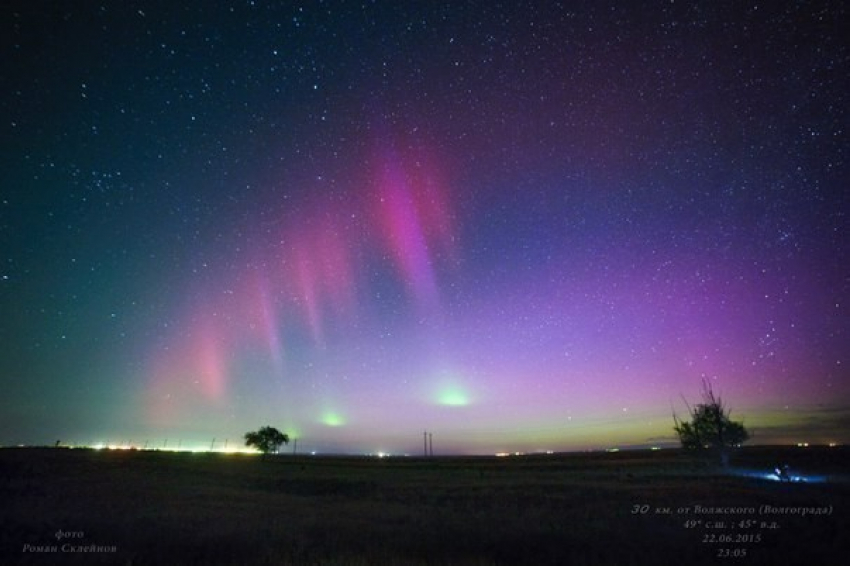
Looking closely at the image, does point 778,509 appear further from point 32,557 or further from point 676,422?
point 676,422

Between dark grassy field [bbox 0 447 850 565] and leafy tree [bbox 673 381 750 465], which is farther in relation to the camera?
leafy tree [bbox 673 381 750 465]

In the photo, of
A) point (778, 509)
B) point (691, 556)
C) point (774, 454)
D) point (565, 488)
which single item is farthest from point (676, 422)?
point (691, 556)

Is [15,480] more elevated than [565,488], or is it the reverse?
[15,480]

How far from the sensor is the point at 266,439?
117m

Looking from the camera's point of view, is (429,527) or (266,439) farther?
(266,439)

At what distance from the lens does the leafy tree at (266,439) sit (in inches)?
4569

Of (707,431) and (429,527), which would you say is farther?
(707,431)

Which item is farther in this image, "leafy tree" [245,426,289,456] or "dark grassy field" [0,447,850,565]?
"leafy tree" [245,426,289,456]

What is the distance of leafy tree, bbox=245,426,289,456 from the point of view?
116 metres

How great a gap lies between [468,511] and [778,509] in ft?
41.7

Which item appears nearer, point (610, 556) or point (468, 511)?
point (610, 556)

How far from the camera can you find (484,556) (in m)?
11.9

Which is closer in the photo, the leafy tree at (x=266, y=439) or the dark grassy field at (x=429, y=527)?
the dark grassy field at (x=429, y=527)

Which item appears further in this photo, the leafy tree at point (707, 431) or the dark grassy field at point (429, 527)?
the leafy tree at point (707, 431)
